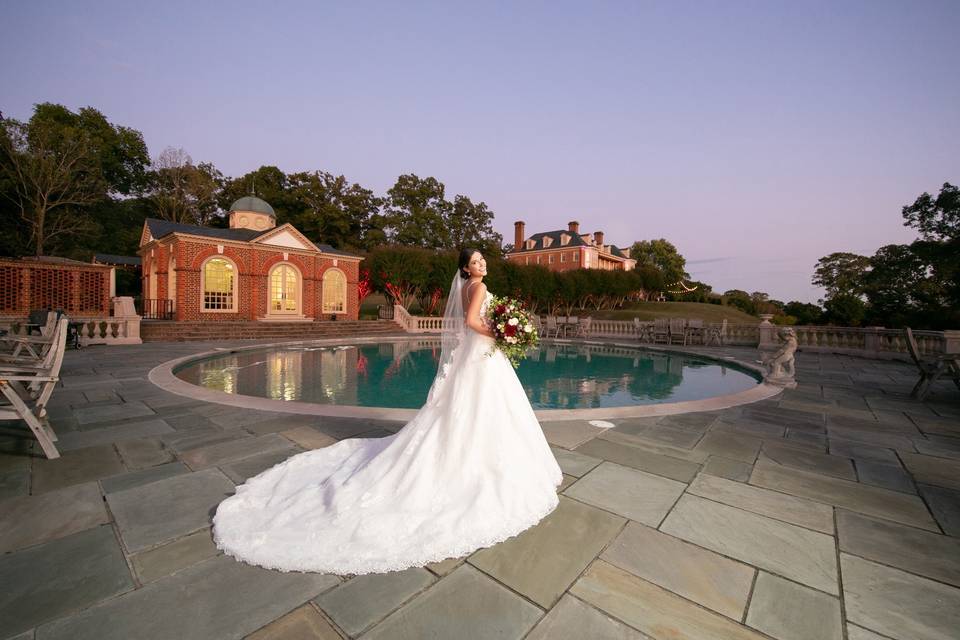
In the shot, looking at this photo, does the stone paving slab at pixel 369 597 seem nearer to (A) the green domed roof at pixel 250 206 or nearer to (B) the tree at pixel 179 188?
(A) the green domed roof at pixel 250 206

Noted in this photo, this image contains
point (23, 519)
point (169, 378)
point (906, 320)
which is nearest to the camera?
point (23, 519)

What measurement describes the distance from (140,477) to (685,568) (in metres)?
4.28

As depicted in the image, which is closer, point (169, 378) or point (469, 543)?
point (469, 543)

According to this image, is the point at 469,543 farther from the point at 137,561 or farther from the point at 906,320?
the point at 906,320

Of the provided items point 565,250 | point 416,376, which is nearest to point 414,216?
point 565,250

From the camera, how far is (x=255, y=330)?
62.7 ft

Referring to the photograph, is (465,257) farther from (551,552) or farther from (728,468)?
(728,468)

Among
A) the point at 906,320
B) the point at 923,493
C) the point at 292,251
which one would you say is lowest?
the point at 923,493

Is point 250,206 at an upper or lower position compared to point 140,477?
upper

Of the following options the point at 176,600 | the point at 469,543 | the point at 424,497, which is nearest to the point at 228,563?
the point at 176,600

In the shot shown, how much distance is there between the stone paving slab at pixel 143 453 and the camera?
370 cm

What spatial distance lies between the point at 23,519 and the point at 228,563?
5.50 ft

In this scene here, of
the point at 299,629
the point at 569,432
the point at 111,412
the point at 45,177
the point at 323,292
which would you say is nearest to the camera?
the point at 299,629

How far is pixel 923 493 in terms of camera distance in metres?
3.39
